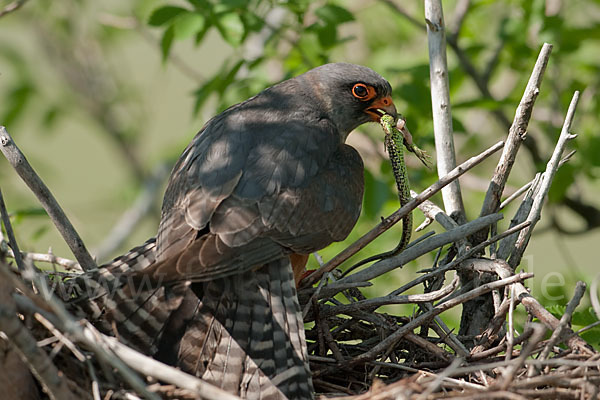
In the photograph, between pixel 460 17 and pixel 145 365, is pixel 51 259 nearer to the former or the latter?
pixel 145 365

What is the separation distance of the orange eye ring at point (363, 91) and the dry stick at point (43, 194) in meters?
1.81

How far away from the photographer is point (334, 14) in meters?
4.88

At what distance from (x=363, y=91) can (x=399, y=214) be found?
43.3 inches

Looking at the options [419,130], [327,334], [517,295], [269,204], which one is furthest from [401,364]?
[419,130]

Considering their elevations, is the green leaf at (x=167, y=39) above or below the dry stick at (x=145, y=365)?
above

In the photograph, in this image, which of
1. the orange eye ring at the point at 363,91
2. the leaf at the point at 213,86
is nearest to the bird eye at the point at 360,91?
the orange eye ring at the point at 363,91

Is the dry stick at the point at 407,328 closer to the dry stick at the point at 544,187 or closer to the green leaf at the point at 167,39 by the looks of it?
the dry stick at the point at 544,187

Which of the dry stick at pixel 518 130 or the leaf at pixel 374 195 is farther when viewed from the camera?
the leaf at pixel 374 195

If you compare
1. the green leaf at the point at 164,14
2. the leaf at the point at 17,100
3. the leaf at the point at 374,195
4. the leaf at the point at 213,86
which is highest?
the leaf at the point at 17,100

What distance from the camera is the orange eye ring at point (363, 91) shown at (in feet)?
14.5

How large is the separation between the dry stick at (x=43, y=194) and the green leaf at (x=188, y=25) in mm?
1395

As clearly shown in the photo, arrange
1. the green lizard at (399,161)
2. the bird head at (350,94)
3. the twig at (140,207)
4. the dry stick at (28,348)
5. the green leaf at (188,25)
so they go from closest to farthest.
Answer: the dry stick at (28,348), the green lizard at (399,161), the bird head at (350,94), the green leaf at (188,25), the twig at (140,207)

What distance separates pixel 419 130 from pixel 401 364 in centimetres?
216

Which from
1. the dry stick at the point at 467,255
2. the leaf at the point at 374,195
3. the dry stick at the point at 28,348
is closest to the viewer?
the dry stick at the point at 28,348
